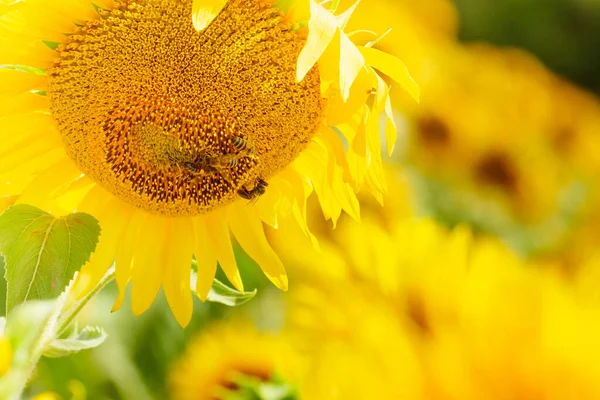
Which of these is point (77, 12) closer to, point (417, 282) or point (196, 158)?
point (196, 158)

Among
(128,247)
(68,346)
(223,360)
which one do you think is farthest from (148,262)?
(223,360)

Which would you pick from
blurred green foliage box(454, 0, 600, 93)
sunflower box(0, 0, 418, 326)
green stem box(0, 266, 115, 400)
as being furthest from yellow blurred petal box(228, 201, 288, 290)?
blurred green foliage box(454, 0, 600, 93)

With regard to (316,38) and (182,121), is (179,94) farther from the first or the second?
(316,38)

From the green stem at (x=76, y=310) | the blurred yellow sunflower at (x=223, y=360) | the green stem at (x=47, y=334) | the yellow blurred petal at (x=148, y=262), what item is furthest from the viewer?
the blurred yellow sunflower at (x=223, y=360)

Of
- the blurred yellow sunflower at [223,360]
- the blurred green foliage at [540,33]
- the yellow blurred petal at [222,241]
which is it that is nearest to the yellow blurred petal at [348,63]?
the yellow blurred petal at [222,241]

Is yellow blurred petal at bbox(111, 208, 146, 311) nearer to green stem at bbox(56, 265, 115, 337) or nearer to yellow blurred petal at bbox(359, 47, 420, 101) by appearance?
green stem at bbox(56, 265, 115, 337)

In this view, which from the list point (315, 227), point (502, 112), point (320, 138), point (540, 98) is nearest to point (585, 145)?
point (540, 98)

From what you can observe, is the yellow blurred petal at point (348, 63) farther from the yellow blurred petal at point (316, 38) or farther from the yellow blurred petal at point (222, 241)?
the yellow blurred petal at point (222, 241)
